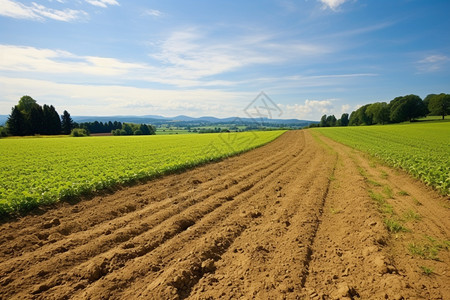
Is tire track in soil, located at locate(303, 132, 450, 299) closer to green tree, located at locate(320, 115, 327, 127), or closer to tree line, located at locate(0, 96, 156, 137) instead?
tree line, located at locate(0, 96, 156, 137)

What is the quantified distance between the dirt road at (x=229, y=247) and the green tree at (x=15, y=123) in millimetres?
83804

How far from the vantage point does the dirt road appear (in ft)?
13.6

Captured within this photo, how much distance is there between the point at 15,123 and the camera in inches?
2640

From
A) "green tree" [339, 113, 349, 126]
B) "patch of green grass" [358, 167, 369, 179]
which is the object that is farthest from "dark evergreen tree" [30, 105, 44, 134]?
"green tree" [339, 113, 349, 126]

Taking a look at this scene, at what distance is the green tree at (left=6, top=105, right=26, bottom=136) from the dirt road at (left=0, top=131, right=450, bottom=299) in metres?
83.8

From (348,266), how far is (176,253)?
395 cm

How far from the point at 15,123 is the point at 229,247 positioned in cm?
9039

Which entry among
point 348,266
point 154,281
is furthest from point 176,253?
point 348,266

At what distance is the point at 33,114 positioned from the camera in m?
69.6

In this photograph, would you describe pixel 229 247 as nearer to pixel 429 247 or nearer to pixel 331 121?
pixel 429 247

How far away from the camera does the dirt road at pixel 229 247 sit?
163 inches

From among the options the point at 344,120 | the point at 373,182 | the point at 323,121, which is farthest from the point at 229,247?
the point at 323,121

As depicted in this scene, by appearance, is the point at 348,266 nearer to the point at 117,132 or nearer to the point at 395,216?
the point at 395,216

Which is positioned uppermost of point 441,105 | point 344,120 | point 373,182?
point 441,105
